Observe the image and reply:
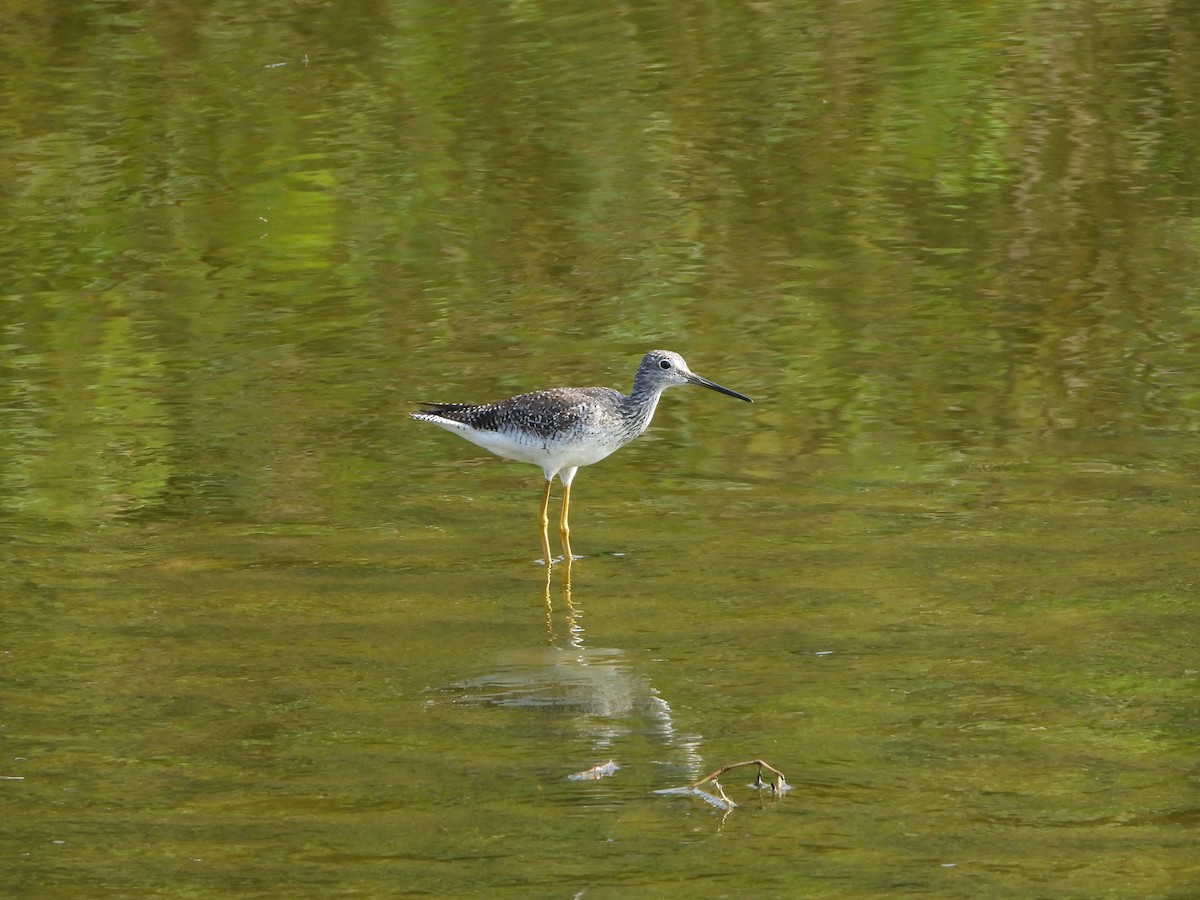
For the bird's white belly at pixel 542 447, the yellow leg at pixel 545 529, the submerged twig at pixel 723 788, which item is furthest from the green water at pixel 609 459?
the bird's white belly at pixel 542 447

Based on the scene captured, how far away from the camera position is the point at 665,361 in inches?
409

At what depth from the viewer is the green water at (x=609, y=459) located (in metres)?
6.71

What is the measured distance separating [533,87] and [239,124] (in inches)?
114

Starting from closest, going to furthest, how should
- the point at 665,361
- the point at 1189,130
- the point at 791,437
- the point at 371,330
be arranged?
the point at 665,361 → the point at 791,437 → the point at 371,330 → the point at 1189,130

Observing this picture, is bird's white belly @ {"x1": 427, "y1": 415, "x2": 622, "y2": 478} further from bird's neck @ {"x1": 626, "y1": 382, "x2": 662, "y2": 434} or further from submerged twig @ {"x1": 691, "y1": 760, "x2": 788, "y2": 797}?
submerged twig @ {"x1": 691, "y1": 760, "x2": 788, "y2": 797}

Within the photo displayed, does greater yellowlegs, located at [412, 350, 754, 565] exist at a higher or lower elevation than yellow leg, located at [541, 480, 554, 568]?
higher

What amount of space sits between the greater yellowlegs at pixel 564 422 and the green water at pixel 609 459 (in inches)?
16.8

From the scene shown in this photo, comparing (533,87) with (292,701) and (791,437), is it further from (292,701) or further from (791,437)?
(292,701)

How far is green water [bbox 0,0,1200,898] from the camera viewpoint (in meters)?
6.71

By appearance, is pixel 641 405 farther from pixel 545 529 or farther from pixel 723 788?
pixel 723 788

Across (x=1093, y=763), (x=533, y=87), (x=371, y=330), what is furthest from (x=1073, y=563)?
(x=533, y=87)

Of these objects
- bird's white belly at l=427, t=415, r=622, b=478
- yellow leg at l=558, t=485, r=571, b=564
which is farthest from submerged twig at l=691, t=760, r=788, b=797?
bird's white belly at l=427, t=415, r=622, b=478

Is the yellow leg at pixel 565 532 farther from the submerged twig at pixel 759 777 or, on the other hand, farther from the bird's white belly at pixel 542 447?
the submerged twig at pixel 759 777

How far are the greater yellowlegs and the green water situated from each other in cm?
43
